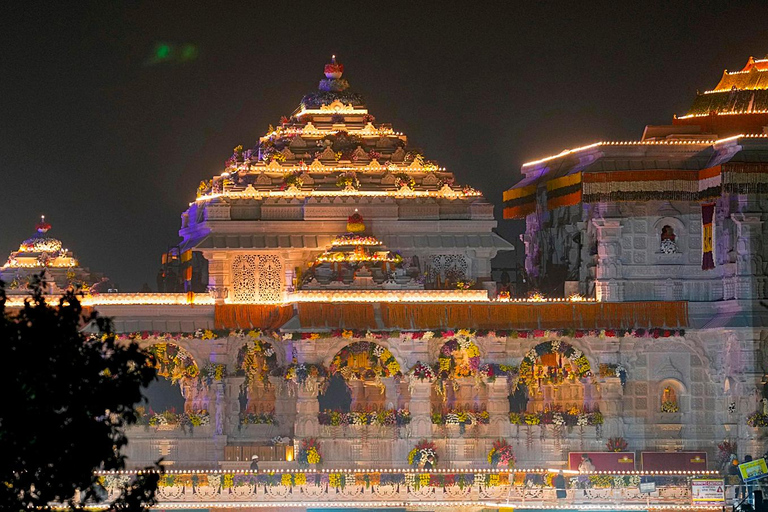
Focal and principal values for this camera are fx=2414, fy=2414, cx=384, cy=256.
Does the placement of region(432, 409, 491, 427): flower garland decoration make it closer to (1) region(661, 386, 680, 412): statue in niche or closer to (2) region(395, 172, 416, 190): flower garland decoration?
(1) region(661, 386, 680, 412): statue in niche

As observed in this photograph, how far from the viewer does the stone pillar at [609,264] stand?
70.4 meters

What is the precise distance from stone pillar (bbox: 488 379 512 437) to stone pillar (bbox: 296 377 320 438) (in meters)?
5.06

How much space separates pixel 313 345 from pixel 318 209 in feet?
19.8

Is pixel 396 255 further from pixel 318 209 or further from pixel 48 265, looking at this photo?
pixel 48 265

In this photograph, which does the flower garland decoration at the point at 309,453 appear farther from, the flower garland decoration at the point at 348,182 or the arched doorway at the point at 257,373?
the flower garland decoration at the point at 348,182

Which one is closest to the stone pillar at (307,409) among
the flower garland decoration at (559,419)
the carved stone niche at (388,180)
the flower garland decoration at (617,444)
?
the flower garland decoration at (559,419)

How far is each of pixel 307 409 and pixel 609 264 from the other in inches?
391

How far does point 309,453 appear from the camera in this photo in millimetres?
67625

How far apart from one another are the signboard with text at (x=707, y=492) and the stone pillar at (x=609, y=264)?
10.2 m

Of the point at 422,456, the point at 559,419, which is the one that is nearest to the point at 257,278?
the point at 422,456

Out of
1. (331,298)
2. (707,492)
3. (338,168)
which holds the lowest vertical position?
(707,492)

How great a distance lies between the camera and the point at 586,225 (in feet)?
238

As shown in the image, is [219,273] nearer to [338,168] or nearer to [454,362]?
[338,168]

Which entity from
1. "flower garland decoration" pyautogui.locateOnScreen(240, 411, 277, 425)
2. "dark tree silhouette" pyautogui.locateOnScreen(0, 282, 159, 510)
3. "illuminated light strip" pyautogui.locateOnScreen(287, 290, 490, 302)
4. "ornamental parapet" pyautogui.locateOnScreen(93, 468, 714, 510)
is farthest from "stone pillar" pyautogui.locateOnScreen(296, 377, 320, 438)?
"dark tree silhouette" pyautogui.locateOnScreen(0, 282, 159, 510)
